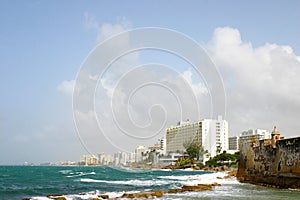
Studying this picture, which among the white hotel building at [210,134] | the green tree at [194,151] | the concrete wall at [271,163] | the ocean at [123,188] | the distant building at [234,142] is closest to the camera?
the ocean at [123,188]

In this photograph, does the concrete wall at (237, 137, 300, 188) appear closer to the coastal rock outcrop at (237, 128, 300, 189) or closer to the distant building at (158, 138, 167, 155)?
the coastal rock outcrop at (237, 128, 300, 189)

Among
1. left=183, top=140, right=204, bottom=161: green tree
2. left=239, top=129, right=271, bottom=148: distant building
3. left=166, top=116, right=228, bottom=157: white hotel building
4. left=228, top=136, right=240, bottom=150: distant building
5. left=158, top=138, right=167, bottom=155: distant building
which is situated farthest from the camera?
left=228, top=136, right=240, bottom=150: distant building

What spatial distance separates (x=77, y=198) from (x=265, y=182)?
15209mm

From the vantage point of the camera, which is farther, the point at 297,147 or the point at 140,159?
the point at 140,159

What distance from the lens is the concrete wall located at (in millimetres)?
23031

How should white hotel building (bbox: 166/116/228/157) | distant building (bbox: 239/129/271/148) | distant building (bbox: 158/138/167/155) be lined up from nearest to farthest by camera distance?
1. white hotel building (bbox: 166/116/228/157)
2. distant building (bbox: 239/129/271/148)
3. distant building (bbox: 158/138/167/155)

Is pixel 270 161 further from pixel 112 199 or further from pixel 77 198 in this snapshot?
pixel 77 198

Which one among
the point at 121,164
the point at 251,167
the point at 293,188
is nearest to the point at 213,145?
the point at 121,164

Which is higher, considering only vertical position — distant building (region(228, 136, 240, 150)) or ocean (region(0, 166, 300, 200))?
distant building (region(228, 136, 240, 150))

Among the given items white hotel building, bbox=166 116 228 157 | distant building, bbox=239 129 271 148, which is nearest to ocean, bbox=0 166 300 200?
white hotel building, bbox=166 116 228 157

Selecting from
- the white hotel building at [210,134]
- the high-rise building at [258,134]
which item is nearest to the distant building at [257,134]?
the high-rise building at [258,134]

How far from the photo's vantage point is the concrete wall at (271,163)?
75.6ft

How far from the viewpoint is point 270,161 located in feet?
88.0

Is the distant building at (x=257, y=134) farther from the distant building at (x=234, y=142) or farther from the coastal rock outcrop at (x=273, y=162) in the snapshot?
the coastal rock outcrop at (x=273, y=162)
